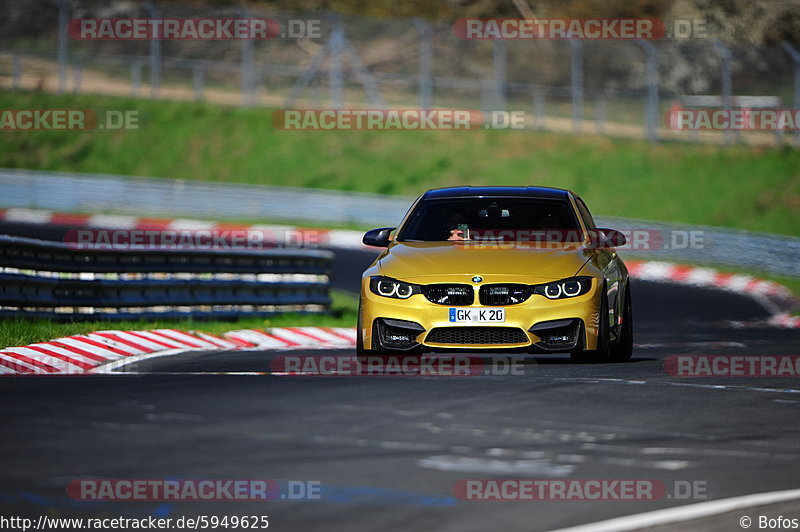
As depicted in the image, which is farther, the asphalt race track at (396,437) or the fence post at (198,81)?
the fence post at (198,81)

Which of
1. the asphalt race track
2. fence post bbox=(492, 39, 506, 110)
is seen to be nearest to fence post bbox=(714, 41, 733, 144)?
fence post bbox=(492, 39, 506, 110)

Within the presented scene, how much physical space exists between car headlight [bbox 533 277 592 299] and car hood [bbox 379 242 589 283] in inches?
2.0

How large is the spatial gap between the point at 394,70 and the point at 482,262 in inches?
1408

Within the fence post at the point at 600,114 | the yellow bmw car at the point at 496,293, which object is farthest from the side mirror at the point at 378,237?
the fence post at the point at 600,114

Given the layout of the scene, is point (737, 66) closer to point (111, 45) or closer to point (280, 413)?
point (111, 45)

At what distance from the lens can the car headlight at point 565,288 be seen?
467 inches

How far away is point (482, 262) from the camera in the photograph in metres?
12.1

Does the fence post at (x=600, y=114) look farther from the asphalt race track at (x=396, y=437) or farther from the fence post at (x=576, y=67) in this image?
the asphalt race track at (x=396, y=437)

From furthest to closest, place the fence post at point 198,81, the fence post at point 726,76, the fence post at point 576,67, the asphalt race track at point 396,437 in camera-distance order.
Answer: the fence post at point 198,81
the fence post at point 576,67
the fence post at point 726,76
the asphalt race track at point 396,437

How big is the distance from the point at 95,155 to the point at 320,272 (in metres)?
26.3

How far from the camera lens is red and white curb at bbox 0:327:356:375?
12516 mm

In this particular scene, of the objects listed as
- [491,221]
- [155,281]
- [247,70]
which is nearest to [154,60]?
[247,70]

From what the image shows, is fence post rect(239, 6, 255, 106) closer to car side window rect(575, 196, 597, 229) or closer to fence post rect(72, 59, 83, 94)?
fence post rect(72, 59, 83, 94)

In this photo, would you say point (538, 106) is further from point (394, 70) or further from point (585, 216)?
point (585, 216)
